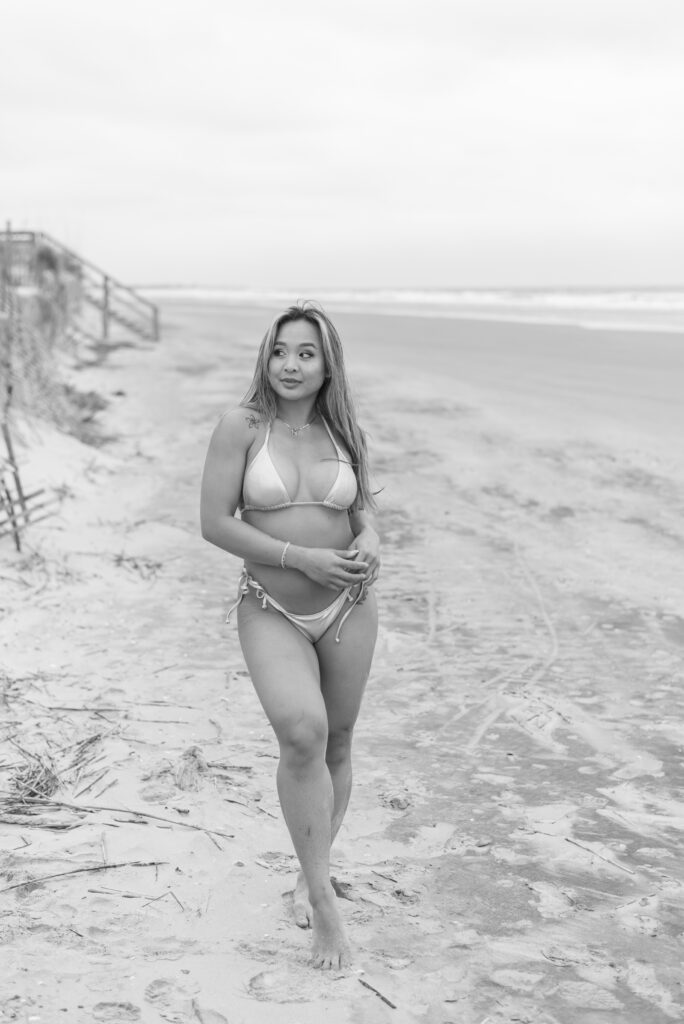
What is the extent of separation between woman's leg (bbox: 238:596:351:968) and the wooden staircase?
18443 mm

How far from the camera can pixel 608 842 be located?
400cm

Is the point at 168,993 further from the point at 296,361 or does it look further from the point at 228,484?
the point at 296,361

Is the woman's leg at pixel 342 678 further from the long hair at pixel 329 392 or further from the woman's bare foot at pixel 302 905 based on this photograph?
the long hair at pixel 329 392

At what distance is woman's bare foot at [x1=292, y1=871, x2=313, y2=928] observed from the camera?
11.2 ft

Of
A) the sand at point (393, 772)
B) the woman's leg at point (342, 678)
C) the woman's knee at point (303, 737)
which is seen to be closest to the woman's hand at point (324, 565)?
the woman's leg at point (342, 678)

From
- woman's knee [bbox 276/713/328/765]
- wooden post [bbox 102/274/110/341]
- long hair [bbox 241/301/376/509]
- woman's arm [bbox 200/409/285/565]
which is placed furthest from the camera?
wooden post [bbox 102/274/110/341]

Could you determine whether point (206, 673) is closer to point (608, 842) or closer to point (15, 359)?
point (608, 842)

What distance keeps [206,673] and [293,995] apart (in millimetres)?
2678

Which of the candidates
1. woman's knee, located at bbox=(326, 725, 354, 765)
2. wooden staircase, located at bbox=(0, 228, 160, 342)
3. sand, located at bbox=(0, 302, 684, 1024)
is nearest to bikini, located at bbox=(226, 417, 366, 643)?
woman's knee, located at bbox=(326, 725, 354, 765)

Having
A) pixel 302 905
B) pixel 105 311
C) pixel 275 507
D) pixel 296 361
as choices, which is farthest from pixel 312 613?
pixel 105 311

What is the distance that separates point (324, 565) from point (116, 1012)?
1300 mm

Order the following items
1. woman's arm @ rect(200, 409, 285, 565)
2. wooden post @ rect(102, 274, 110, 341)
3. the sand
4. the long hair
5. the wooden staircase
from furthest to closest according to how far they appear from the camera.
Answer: wooden post @ rect(102, 274, 110, 341) < the wooden staircase < the long hair < woman's arm @ rect(200, 409, 285, 565) < the sand

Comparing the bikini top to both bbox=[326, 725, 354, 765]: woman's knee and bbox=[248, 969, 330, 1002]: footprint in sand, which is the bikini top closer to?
bbox=[326, 725, 354, 765]: woman's knee

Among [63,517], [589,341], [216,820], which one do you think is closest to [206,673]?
[216,820]
